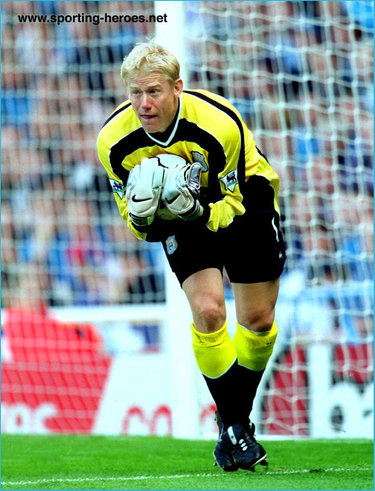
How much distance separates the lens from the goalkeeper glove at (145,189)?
4.22m

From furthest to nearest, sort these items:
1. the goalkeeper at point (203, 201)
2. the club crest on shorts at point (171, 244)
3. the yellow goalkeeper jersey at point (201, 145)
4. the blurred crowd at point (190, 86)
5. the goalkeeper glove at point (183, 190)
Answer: the blurred crowd at point (190, 86) < the club crest on shorts at point (171, 244) < the yellow goalkeeper jersey at point (201, 145) < the goalkeeper at point (203, 201) < the goalkeeper glove at point (183, 190)

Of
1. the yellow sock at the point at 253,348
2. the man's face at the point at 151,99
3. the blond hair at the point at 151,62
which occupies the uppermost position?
the blond hair at the point at 151,62

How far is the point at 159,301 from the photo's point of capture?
400 inches

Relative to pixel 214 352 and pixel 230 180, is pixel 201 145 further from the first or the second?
pixel 214 352

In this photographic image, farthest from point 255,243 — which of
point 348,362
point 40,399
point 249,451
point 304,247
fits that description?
point 40,399

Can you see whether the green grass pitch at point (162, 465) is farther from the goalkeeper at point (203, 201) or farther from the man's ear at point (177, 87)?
the man's ear at point (177, 87)

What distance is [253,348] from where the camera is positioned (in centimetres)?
496

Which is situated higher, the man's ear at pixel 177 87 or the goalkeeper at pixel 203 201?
the man's ear at pixel 177 87

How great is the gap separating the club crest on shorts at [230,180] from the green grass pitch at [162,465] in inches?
50.9

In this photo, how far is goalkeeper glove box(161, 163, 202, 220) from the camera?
13.8 ft

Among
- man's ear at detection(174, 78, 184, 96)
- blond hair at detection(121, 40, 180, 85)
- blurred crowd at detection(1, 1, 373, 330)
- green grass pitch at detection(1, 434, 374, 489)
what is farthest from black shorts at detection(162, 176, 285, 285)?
blurred crowd at detection(1, 1, 373, 330)

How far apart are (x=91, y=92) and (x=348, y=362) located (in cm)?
389

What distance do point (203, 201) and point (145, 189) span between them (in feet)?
1.61

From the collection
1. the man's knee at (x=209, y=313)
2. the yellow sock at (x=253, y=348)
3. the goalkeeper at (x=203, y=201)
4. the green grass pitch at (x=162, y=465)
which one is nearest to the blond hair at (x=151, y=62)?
the goalkeeper at (x=203, y=201)
